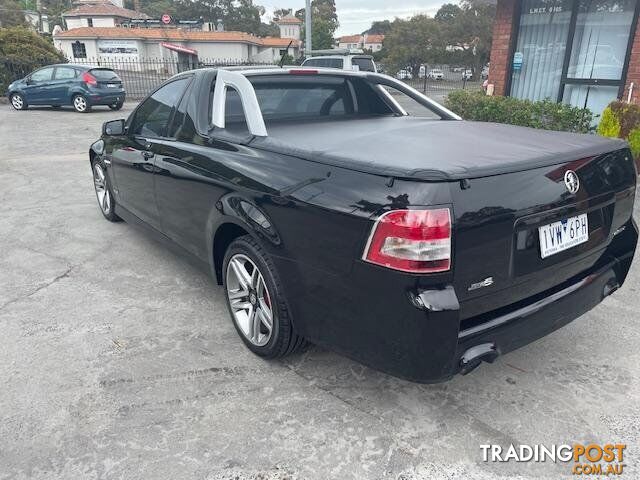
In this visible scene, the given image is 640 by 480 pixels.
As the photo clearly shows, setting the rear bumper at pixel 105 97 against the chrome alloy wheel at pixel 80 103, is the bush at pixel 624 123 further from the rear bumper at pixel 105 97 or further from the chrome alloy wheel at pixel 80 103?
the chrome alloy wheel at pixel 80 103

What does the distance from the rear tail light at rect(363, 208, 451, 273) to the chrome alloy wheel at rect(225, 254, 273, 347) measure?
909 mm

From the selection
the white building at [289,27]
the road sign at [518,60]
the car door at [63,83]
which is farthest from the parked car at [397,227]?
the white building at [289,27]

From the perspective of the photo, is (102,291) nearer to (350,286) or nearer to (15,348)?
(15,348)

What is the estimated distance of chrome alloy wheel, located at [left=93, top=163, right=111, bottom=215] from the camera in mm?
5323

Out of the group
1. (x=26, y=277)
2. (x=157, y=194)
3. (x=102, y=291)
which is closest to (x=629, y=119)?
(x=157, y=194)

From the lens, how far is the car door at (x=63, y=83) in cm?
1614

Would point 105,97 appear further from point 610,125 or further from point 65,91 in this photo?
point 610,125

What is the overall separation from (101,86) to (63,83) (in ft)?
4.10

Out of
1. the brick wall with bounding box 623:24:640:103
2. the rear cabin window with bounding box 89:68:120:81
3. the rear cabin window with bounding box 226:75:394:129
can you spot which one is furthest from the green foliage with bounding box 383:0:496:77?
the rear cabin window with bounding box 226:75:394:129

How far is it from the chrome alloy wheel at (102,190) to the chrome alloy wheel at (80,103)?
12277 millimetres

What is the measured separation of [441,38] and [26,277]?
5574cm

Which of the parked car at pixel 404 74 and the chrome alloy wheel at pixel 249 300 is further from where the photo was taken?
the parked car at pixel 404 74

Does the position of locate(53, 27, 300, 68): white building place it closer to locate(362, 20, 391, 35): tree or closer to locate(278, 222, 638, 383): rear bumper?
locate(278, 222, 638, 383): rear bumper

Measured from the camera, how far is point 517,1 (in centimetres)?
976
